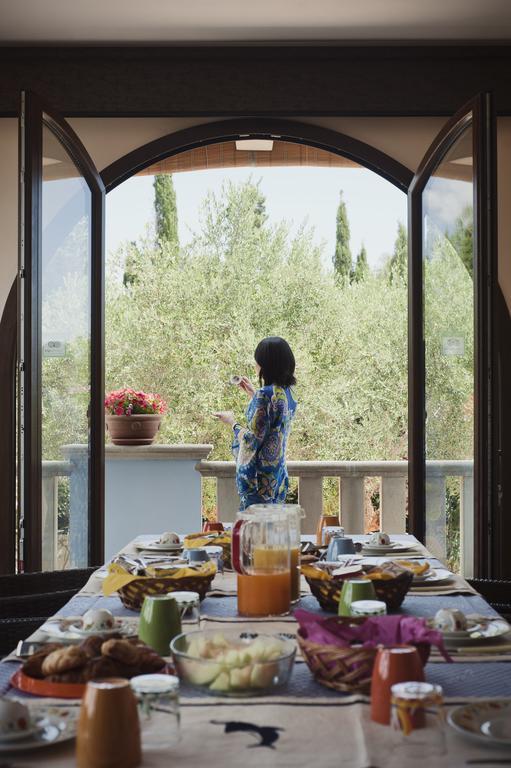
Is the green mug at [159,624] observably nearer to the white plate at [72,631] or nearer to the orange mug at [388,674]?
the white plate at [72,631]

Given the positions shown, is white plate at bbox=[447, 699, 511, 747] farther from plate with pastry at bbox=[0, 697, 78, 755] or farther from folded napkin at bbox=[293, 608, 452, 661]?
plate with pastry at bbox=[0, 697, 78, 755]

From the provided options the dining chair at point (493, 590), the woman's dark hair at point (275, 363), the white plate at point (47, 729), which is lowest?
the dining chair at point (493, 590)

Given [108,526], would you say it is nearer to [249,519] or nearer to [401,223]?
[249,519]

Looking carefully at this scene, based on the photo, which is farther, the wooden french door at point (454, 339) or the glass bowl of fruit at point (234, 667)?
the wooden french door at point (454, 339)

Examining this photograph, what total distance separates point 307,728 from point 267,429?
2.34m

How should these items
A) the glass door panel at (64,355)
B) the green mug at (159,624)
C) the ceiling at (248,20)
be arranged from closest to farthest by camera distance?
the green mug at (159,624) < the glass door panel at (64,355) < the ceiling at (248,20)

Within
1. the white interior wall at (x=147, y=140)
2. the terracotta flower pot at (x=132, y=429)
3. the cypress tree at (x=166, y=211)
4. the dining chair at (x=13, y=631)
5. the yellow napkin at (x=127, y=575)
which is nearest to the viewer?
the yellow napkin at (x=127, y=575)

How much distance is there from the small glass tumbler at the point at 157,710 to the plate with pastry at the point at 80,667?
6.5 inches

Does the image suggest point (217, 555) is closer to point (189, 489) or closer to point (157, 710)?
point (157, 710)

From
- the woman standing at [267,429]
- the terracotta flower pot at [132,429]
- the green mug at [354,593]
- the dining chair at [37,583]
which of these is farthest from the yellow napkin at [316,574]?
the terracotta flower pot at [132,429]

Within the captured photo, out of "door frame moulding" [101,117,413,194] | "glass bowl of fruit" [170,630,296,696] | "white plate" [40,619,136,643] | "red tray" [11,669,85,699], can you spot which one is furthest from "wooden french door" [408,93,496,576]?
"red tray" [11,669,85,699]

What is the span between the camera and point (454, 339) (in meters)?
3.11

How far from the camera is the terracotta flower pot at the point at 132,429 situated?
187 inches

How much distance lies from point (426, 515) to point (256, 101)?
1.70 m
